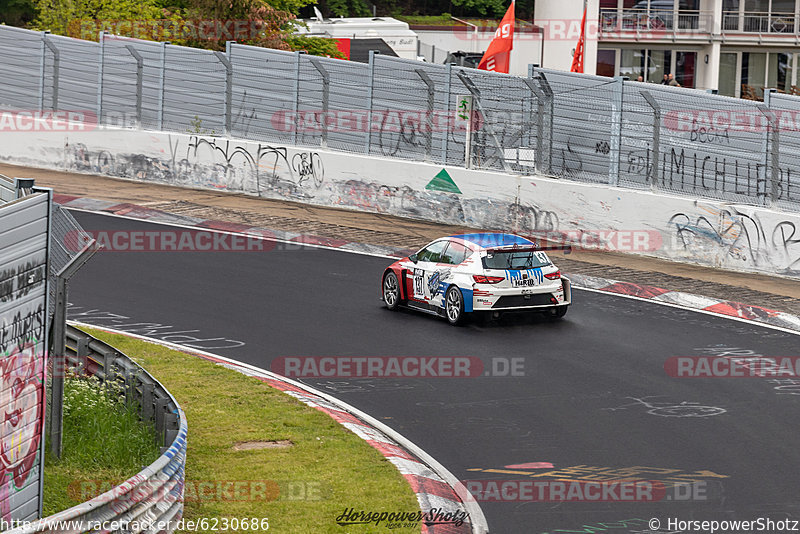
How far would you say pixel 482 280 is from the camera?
16.3 metres

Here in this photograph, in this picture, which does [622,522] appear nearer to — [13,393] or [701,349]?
[13,393]

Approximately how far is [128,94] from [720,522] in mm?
22441

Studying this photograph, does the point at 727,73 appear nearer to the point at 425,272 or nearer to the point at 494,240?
the point at 494,240

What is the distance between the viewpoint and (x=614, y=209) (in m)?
21.6

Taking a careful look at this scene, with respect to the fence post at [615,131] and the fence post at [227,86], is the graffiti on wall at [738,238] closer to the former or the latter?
the fence post at [615,131]

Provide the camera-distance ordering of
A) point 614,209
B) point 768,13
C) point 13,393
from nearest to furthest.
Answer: point 13,393 < point 614,209 < point 768,13

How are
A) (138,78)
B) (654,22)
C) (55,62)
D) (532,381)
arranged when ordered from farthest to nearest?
(654,22), (55,62), (138,78), (532,381)

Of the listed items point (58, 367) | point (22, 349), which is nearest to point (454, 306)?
point (58, 367)

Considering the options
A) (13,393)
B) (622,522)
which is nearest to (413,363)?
(622,522)

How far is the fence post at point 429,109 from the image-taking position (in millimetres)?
24375

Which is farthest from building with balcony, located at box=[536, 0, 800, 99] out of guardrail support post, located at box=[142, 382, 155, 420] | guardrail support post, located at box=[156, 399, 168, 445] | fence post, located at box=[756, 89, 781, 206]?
guardrail support post, located at box=[156, 399, 168, 445]

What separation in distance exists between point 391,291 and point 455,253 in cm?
129

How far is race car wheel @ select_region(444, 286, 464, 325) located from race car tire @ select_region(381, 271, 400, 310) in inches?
40.5

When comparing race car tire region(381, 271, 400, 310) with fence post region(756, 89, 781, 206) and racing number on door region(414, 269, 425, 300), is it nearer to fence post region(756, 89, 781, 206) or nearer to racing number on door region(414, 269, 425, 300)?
racing number on door region(414, 269, 425, 300)
